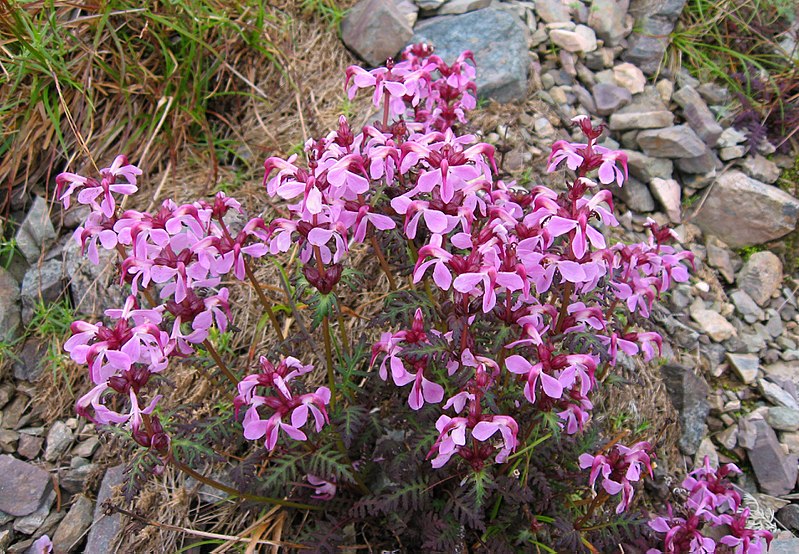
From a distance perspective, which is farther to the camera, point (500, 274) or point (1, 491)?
point (1, 491)

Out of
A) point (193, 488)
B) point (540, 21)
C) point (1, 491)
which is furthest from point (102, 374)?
point (540, 21)

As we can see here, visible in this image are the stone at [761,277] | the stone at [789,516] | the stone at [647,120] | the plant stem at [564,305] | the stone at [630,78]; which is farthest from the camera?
the stone at [630,78]

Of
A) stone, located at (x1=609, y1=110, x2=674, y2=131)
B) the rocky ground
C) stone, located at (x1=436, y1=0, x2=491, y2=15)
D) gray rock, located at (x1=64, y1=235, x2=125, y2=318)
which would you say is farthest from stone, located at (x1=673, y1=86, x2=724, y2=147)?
gray rock, located at (x1=64, y1=235, x2=125, y2=318)

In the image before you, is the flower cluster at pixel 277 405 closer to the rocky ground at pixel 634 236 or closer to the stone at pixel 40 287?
the rocky ground at pixel 634 236

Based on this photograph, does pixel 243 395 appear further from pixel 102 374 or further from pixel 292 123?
pixel 292 123

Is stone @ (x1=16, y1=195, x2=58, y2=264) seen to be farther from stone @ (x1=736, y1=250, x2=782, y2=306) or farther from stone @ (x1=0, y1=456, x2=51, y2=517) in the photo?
stone @ (x1=736, y1=250, x2=782, y2=306)

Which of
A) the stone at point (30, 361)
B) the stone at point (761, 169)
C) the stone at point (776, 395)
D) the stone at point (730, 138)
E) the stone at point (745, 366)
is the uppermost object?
the stone at point (730, 138)

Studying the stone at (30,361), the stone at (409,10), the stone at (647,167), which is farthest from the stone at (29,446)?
the stone at (647,167)

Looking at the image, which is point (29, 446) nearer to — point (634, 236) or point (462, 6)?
point (634, 236)
